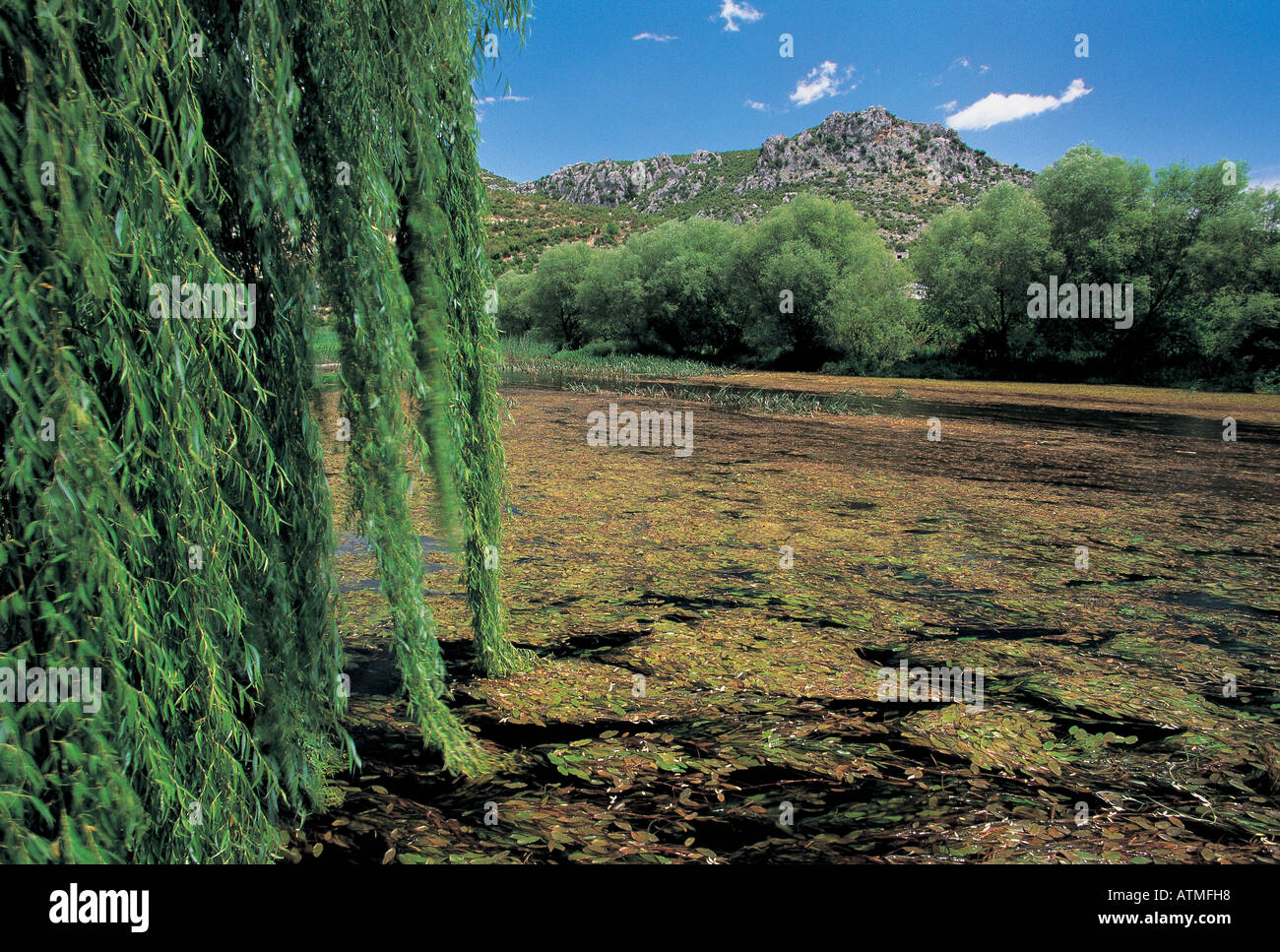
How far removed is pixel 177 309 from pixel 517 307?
191 ft

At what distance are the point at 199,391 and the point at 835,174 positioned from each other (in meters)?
127

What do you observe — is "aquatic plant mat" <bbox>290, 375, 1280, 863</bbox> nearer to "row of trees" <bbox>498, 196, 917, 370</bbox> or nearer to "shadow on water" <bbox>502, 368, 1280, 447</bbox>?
"shadow on water" <bbox>502, 368, 1280, 447</bbox>

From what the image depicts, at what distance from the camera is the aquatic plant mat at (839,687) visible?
2.31m

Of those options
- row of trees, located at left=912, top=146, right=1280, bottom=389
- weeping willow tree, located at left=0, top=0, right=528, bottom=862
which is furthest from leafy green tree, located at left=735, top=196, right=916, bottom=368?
weeping willow tree, located at left=0, top=0, right=528, bottom=862

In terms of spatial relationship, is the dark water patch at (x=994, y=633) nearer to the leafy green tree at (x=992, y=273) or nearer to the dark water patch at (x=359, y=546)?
the dark water patch at (x=359, y=546)

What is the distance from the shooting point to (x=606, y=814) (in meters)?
2.38

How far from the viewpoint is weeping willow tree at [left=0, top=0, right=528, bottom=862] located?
4.39ft

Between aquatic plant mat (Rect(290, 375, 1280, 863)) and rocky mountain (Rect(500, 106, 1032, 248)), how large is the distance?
294 ft

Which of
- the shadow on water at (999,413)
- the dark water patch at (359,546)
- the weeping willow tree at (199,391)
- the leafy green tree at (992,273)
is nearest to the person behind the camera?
the weeping willow tree at (199,391)

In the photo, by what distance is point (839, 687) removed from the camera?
11.1 feet

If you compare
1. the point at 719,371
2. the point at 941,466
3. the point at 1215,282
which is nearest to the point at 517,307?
the point at 719,371

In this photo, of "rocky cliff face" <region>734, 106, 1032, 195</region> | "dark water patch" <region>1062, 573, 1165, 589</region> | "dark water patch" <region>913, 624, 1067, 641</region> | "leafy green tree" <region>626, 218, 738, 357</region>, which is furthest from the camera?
"rocky cliff face" <region>734, 106, 1032, 195</region>

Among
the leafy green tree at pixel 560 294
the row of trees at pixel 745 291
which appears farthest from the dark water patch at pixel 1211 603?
the leafy green tree at pixel 560 294

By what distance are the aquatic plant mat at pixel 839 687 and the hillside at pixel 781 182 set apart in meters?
76.3
